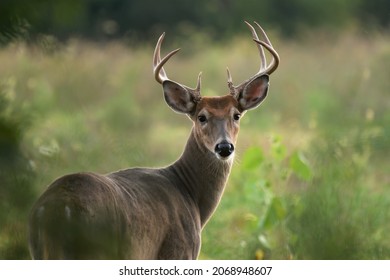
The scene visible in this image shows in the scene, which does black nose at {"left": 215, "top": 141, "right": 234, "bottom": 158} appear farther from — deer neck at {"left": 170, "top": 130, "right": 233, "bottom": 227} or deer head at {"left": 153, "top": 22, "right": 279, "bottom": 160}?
deer neck at {"left": 170, "top": 130, "right": 233, "bottom": 227}

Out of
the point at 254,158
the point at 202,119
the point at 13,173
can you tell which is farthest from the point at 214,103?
the point at 13,173

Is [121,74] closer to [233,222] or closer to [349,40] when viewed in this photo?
[349,40]

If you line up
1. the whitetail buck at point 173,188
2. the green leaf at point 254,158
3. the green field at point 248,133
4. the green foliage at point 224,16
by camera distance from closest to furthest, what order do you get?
the green field at point 248,133
the whitetail buck at point 173,188
the green leaf at point 254,158
the green foliage at point 224,16

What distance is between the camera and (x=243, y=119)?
9.98 metres

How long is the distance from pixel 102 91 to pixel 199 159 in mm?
8186

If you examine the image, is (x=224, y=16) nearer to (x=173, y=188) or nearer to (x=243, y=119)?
(x=243, y=119)

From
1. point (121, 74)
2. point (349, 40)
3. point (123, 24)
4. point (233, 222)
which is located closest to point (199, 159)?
point (233, 222)

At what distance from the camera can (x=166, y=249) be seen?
4641 millimetres

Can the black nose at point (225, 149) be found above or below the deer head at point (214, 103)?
below

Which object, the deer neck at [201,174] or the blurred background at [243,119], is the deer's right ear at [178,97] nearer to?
the deer neck at [201,174]

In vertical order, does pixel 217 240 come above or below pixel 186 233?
below

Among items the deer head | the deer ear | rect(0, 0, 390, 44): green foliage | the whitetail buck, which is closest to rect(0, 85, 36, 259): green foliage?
the whitetail buck

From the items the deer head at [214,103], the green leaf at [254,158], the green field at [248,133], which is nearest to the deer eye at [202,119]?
the deer head at [214,103]

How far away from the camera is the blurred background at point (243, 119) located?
173 cm
